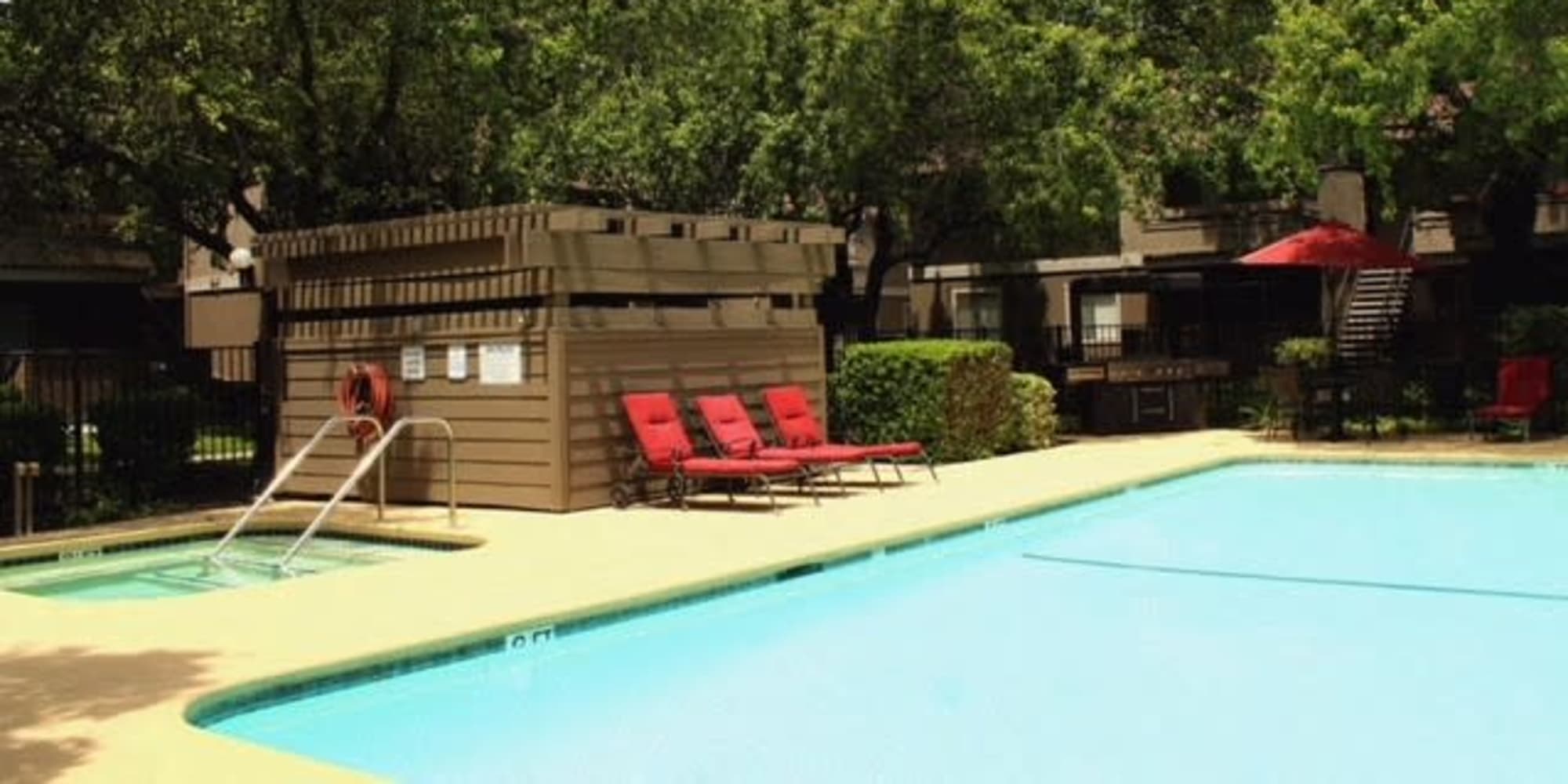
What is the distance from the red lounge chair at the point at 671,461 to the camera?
13570 millimetres

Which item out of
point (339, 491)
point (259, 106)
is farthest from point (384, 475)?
point (259, 106)

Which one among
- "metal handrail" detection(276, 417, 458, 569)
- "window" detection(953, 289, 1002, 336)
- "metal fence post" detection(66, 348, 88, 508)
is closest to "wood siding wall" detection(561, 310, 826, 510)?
"metal handrail" detection(276, 417, 458, 569)

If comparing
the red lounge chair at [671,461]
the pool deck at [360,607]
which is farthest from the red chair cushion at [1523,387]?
the red lounge chair at [671,461]

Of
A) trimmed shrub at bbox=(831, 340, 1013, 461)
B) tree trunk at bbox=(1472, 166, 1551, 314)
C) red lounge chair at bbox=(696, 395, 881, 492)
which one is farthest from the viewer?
tree trunk at bbox=(1472, 166, 1551, 314)

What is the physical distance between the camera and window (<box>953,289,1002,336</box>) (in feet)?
121

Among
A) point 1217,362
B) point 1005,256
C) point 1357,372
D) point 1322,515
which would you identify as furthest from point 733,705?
point 1005,256

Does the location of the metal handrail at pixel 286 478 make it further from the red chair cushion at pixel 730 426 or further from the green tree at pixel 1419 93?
the green tree at pixel 1419 93

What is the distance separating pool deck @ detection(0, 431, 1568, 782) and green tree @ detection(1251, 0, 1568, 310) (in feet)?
20.9

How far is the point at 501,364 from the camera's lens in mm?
14000

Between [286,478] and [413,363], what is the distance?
188 cm

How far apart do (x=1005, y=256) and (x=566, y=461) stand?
21.9m

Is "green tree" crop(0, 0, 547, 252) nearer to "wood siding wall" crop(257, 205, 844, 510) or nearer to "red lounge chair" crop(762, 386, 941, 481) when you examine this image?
"wood siding wall" crop(257, 205, 844, 510)

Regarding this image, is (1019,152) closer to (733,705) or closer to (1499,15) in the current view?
(1499,15)

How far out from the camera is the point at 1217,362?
2642 centimetres
